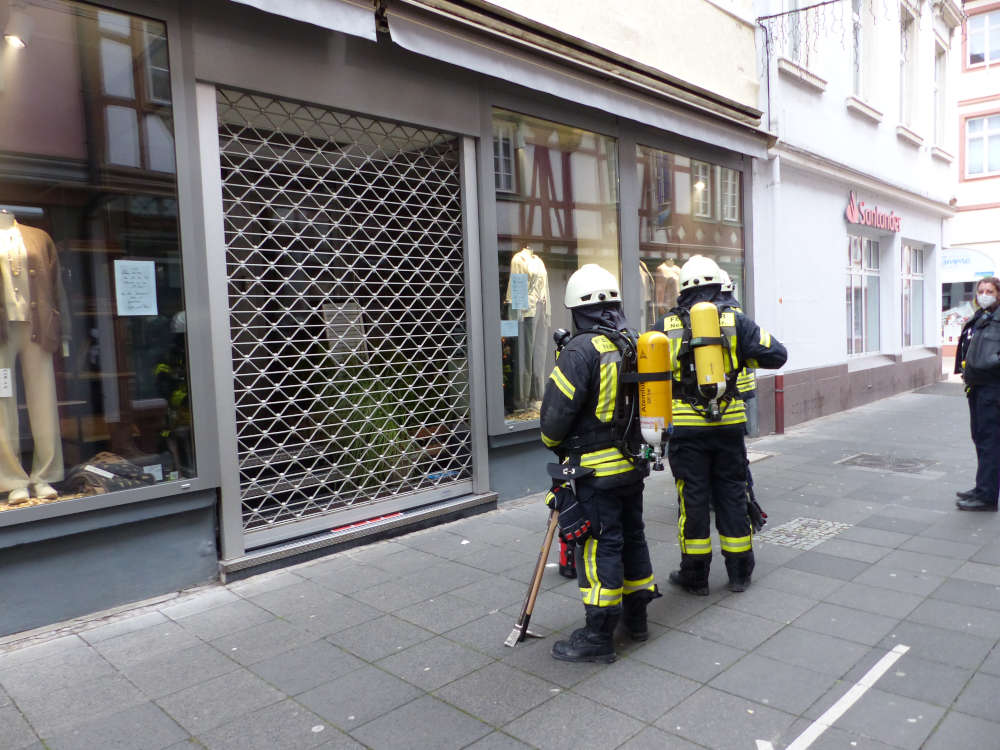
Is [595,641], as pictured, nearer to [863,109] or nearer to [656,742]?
[656,742]

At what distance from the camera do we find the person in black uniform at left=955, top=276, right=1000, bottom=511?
238 inches

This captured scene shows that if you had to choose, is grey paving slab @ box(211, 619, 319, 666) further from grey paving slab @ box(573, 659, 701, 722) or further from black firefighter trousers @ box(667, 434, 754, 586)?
black firefighter trousers @ box(667, 434, 754, 586)

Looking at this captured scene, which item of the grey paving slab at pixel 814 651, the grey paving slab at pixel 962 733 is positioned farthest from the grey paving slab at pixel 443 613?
the grey paving slab at pixel 962 733

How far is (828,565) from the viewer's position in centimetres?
494

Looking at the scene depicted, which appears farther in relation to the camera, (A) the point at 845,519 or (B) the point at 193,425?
(A) the point at 845,519

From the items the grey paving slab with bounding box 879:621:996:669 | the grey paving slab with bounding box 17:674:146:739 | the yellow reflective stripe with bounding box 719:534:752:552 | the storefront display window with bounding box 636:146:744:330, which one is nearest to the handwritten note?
the grey paving slab with bounding box 17:674:146:739

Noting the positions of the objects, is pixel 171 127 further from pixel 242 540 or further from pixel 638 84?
pixel 638 84

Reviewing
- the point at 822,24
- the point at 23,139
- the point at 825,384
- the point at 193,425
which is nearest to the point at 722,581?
the point at 193,425

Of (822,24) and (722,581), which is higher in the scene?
(822,24)

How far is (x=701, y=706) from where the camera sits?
3.15m

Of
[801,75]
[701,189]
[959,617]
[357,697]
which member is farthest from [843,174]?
[357,697]

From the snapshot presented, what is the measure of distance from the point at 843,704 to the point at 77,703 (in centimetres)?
349

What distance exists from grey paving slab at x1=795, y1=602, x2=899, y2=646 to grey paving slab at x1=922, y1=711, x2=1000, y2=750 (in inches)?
28.6

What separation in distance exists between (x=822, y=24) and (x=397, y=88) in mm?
7949
